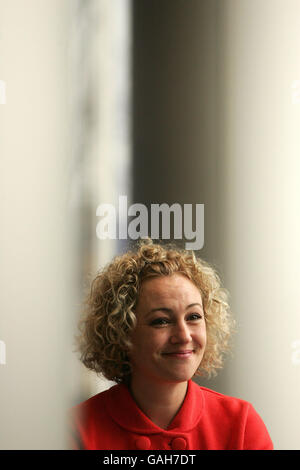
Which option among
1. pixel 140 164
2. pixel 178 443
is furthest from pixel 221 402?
pixel 140 164

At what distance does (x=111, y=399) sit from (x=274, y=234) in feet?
0.98

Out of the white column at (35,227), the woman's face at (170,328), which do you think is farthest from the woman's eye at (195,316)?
the white column at (35,227)

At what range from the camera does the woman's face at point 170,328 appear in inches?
27.7

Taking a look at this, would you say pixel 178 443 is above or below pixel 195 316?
below

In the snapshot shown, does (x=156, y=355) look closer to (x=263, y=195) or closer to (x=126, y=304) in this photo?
(x=126, y=304)

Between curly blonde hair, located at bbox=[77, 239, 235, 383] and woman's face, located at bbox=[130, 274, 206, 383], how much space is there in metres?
0.01

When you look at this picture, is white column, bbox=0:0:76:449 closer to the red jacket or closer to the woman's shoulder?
the red jacket

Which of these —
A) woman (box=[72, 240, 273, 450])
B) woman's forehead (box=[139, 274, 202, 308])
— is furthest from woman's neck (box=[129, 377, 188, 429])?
woman's forehead (box=[139, 274, 202, 308])

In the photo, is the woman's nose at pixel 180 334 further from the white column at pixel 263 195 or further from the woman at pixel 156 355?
the white column at pixel 263 195

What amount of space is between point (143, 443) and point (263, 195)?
0.35 meters

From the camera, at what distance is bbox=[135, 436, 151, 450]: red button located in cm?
73

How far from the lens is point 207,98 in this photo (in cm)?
79

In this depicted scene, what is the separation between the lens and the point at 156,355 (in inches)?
28.0

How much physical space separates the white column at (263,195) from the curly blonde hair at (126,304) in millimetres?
39
